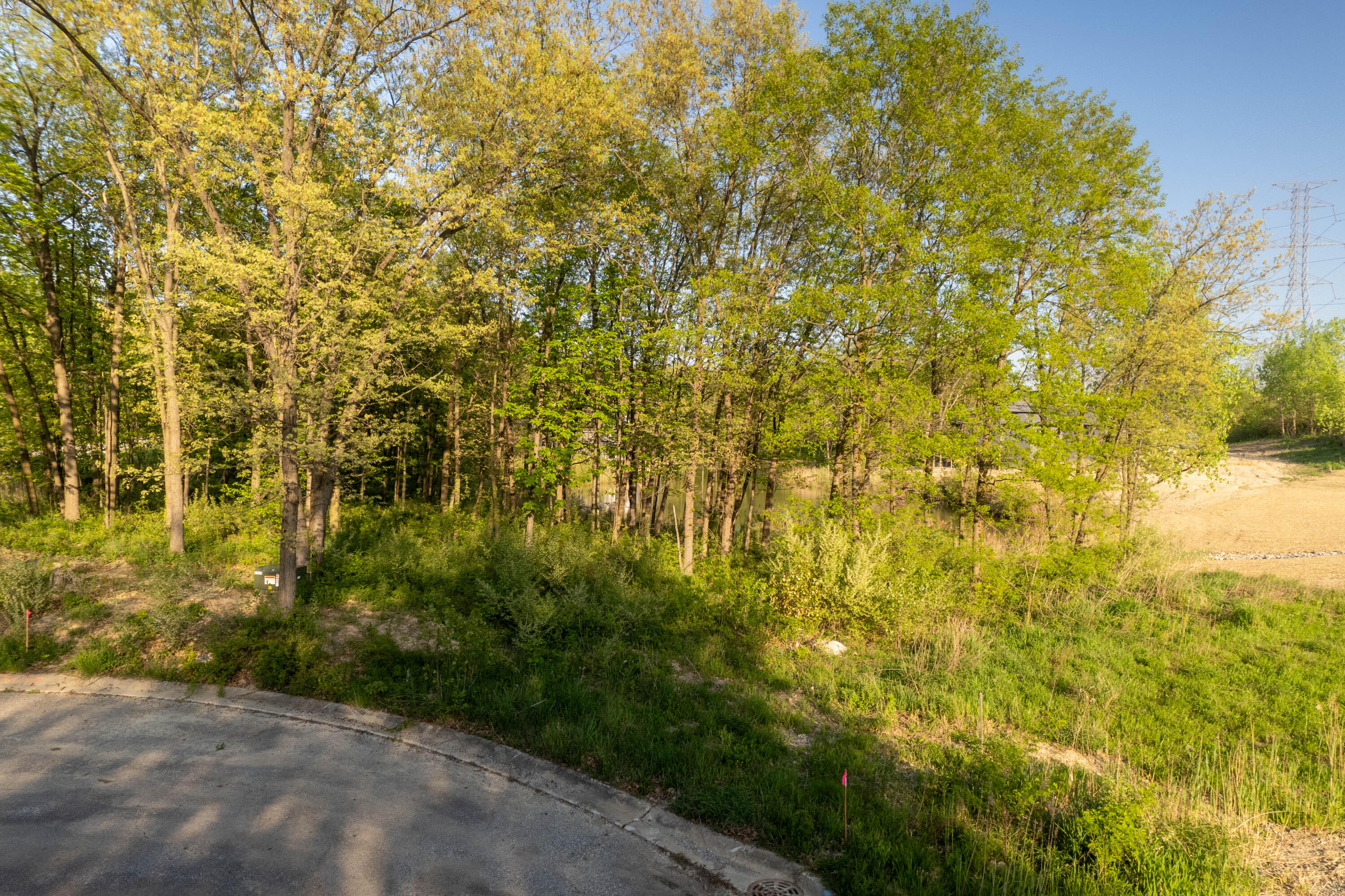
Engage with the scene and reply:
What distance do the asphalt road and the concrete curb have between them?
0.45ft

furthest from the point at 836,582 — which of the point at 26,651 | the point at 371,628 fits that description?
the point at 26,651

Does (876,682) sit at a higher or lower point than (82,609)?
lower

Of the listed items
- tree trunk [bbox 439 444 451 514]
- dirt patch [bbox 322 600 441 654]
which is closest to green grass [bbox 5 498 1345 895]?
dirt patch [bbox 322 600 441 654]

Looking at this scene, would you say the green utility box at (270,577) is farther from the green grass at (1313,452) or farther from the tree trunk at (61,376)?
the green grass at (1313,452)

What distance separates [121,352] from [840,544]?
19.3m

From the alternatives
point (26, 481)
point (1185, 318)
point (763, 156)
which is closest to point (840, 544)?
point (763, 156)

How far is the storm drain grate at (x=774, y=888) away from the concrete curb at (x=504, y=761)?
4 centimetres

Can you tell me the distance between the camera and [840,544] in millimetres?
11055

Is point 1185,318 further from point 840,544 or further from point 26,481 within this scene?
point 26,481

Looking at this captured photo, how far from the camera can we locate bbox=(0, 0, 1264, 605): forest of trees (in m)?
9.02

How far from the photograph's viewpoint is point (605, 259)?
53.3ft

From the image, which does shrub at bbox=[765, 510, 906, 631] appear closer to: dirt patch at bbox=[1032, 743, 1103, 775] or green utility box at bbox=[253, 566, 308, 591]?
dirt patch at bbox=[1032, 743, 1103, 775]

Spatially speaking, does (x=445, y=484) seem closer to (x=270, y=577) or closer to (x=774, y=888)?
(x=270, y=577)

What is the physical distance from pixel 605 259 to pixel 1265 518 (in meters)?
29.2
